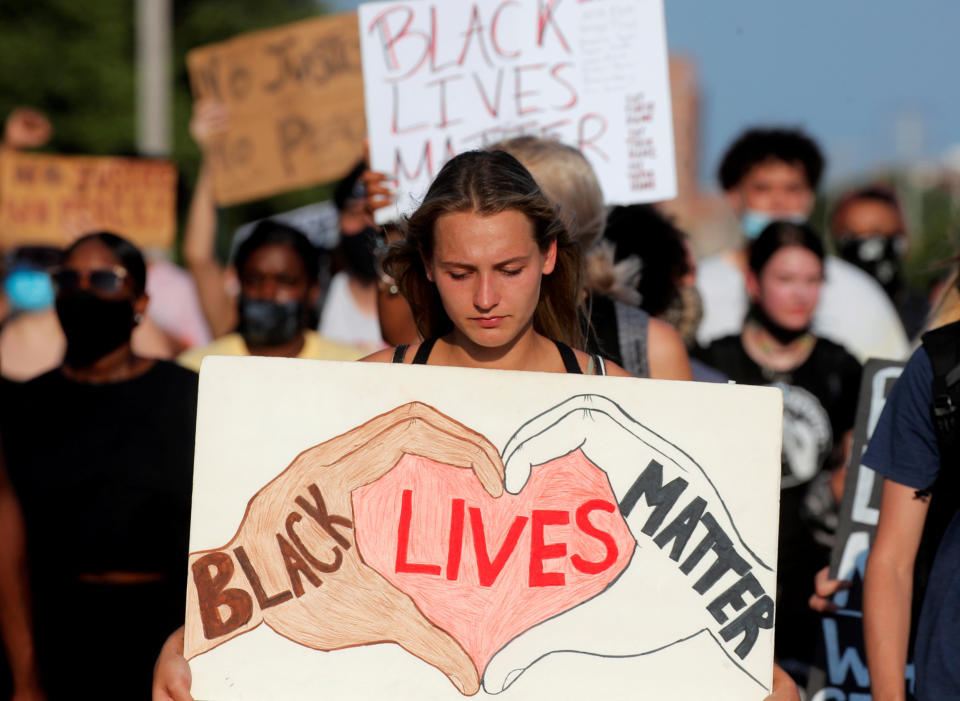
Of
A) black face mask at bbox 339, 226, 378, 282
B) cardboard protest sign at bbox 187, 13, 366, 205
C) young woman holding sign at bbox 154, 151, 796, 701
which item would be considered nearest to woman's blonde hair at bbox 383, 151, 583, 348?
young woman holding sign at bbox 154, 151, 796, 701

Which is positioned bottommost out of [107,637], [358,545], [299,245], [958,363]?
[107,637]

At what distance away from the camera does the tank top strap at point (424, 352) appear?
2873 millimetres

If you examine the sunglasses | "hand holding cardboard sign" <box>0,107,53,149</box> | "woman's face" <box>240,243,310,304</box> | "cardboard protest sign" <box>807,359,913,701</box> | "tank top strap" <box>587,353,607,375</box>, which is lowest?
"cardboard protest sign" <box>807,359,913,701</box>

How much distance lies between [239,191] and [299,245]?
1644mm

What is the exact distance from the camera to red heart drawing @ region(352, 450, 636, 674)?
102 inches

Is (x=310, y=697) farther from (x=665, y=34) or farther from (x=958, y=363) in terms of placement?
(x=665, y=34)

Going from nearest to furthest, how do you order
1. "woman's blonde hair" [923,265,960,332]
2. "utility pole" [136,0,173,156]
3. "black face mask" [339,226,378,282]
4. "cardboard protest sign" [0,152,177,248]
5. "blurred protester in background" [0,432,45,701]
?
1. "woman's blonde hair" [923,265,960,332]
2. "blurred protester in background" [0,432,45,701]
3. "black face mask" [339,226,378,282]
4. "cardboard protest sign" [0,152,177,248]
5. "utility pole" [136,0,173,156]

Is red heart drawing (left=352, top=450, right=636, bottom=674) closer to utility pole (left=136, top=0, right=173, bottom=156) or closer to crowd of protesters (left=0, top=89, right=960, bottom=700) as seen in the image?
crowd of protesters (left=0, top=89, right=960, bottom=700)

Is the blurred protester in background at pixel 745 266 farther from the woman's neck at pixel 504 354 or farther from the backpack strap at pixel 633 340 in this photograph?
the woman's neck at pixel 504 354

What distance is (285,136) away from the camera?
6.71m

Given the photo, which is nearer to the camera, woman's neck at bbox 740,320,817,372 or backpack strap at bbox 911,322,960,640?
backpack strap at bbox 911,322,960,640

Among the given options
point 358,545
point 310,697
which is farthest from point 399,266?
point 310,697

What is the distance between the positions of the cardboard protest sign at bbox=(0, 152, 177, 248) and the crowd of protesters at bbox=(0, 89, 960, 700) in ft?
2.96

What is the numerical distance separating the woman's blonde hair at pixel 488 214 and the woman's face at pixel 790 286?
2.13 m
